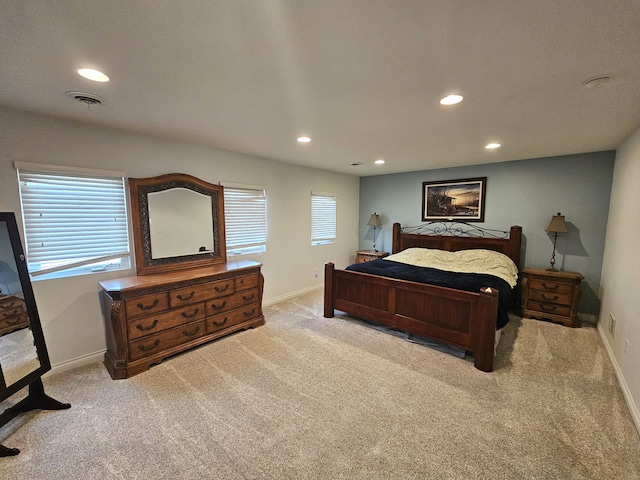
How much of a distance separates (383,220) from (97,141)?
15.4ft

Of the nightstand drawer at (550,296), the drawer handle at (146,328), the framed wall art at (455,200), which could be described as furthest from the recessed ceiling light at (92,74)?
the nightstand drawer at (550,296)

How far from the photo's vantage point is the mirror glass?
6.17 ft

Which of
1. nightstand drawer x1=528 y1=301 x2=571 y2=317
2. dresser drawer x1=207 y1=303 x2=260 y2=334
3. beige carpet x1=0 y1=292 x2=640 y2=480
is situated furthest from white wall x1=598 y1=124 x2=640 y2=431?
dresser drawer x1=207 y1=303 x2=260 y2=334

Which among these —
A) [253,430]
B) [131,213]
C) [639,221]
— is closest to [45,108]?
[131,213]

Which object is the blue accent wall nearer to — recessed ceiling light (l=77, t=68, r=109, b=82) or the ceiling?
the ceiling

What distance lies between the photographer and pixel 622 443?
1708 mm

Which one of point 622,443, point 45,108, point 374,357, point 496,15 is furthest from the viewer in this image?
point 374,357

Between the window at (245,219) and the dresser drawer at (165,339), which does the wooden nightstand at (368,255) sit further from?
the dresser drawer at (165,339)

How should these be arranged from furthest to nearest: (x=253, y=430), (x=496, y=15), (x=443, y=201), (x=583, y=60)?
1. (x=443, y=201)
2. (x=253, y=430)
3. (x=583, y=60)
4. (x=496, y=15)

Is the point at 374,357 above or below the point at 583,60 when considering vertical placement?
below

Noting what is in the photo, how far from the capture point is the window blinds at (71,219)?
7.50 ft

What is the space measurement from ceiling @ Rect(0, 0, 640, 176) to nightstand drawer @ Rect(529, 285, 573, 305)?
6.52ft

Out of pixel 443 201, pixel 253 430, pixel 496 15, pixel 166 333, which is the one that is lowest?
pixel 253 430

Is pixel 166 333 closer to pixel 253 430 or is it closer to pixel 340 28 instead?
pixel 253 430
